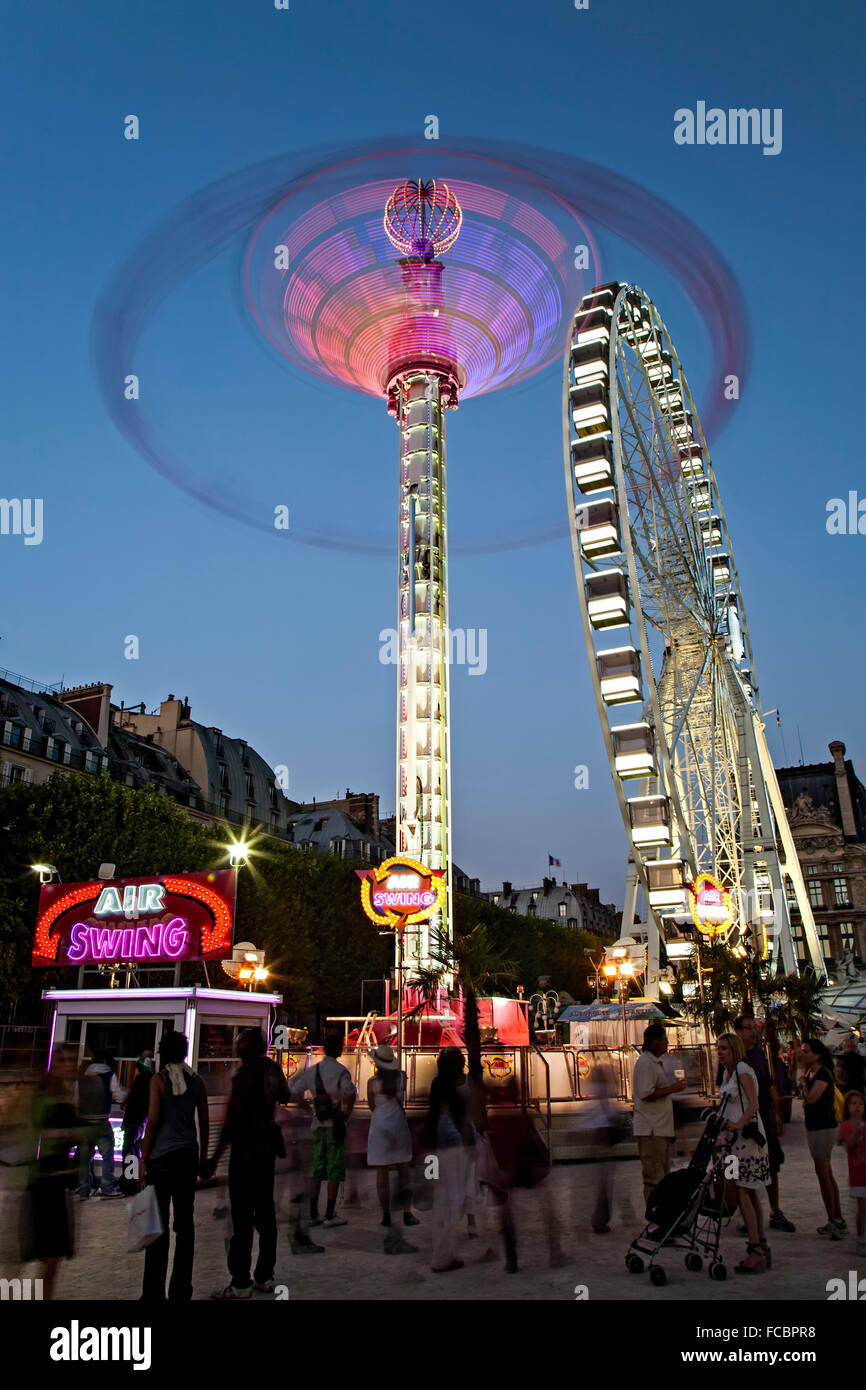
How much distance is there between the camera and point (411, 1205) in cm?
1370

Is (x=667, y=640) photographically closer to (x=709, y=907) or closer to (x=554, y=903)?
(x=709, y=907)

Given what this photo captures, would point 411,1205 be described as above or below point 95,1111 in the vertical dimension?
below

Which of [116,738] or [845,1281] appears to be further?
[116,738]

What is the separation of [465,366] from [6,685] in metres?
38.5

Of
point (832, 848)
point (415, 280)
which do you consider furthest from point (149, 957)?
point (832, 848)

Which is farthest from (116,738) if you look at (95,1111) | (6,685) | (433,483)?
(95,1111)

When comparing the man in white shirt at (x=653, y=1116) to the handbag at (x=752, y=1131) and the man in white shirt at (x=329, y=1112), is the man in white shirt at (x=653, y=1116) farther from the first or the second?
the man in white shirt at (x=329, y=1112)

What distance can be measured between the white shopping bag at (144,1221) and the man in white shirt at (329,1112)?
14.2ft

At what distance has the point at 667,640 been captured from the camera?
46.6m

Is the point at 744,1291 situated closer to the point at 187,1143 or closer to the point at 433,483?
the point at 187,1143

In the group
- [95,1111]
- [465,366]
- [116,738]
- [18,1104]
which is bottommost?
[95,1111]

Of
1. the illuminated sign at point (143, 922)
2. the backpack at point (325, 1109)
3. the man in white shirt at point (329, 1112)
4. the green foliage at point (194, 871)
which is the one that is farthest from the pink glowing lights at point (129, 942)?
the green foliage at point (194, 871)

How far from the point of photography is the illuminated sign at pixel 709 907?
34.3 metres

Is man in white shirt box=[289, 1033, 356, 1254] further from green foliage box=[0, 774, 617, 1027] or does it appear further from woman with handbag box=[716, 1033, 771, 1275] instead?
green foliage box=[0, 774, 617, 1027]
